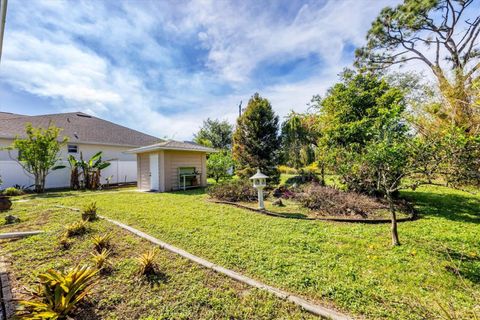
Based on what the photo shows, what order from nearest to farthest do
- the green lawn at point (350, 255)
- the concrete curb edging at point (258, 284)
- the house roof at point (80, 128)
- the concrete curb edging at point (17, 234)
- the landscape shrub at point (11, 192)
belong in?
the concrete curb edging at point (258, 284), the green lawn at point (350, 255), the concrete curb edging at point (17, 234), the landscape shrub at point (11, 192), the house roof at point (80, 128)

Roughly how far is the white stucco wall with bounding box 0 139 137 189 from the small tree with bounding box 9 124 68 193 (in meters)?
0.76

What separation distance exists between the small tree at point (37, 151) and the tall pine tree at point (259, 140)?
12350 mm

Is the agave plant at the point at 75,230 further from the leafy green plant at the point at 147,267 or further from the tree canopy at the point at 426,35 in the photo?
the tree canopy at the point at 426,35

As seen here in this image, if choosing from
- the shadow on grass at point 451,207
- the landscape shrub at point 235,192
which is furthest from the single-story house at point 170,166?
the shadow on grass at point 451,207

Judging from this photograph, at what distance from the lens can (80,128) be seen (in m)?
17.6

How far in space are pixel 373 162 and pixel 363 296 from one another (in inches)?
99.1

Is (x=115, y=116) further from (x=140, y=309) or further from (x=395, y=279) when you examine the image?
(x=395, y=279)

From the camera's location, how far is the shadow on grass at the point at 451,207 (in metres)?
6.52

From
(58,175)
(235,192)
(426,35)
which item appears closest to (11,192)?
(58,175)

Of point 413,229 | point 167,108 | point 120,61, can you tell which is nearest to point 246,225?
point 413,229

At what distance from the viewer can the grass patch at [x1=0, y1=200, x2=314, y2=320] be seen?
237 cm

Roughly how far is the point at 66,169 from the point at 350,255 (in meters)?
19.4

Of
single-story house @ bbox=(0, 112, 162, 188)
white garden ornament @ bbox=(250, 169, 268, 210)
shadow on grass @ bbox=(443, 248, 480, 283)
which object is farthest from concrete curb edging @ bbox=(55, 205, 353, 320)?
single-story house @ bbox=(0, 112, 162, 188)

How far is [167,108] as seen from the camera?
72.3 ft
